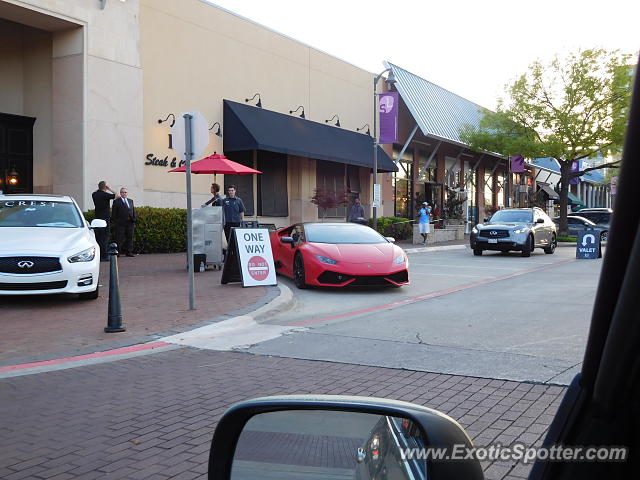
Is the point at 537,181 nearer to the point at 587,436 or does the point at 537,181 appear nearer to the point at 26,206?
the point at 26,206

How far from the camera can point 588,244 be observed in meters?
19.6

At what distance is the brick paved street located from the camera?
152 inches

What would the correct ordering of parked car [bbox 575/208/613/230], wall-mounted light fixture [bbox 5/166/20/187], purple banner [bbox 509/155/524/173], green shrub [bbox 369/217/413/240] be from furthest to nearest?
purple banner [bbox 509/155/524/173] → parked car [bbox 575/208/613/230] → green shrub [bbox 369/217/413/240] → wall-mounted light fixture [bbox 5/166/20/187]

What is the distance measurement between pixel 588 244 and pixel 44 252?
16324 millimetres

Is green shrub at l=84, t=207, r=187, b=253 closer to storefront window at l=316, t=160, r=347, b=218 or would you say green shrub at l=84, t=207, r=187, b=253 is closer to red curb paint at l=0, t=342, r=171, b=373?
storefront window at l=316, t=160, r=347, b=218

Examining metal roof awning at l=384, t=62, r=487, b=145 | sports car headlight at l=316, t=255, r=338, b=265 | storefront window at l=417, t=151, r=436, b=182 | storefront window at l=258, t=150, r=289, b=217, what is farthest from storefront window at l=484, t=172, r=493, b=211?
sports car headlight at l=316, t=255, r=338, b=265

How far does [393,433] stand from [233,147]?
21.7 meters

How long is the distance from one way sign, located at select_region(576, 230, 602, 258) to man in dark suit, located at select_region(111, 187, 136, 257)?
13495 mm

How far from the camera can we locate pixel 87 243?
10023mm

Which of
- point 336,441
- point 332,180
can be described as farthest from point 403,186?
point 336,441

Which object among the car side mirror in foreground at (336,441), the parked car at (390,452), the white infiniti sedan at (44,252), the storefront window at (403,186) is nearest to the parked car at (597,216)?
the storefront window at (403,186)

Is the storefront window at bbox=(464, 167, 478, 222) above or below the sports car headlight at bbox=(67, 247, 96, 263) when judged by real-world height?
above

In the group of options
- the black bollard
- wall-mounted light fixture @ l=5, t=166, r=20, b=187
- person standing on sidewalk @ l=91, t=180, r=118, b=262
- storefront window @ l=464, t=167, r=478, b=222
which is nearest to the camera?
the black bollard

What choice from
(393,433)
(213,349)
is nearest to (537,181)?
(213,349)
